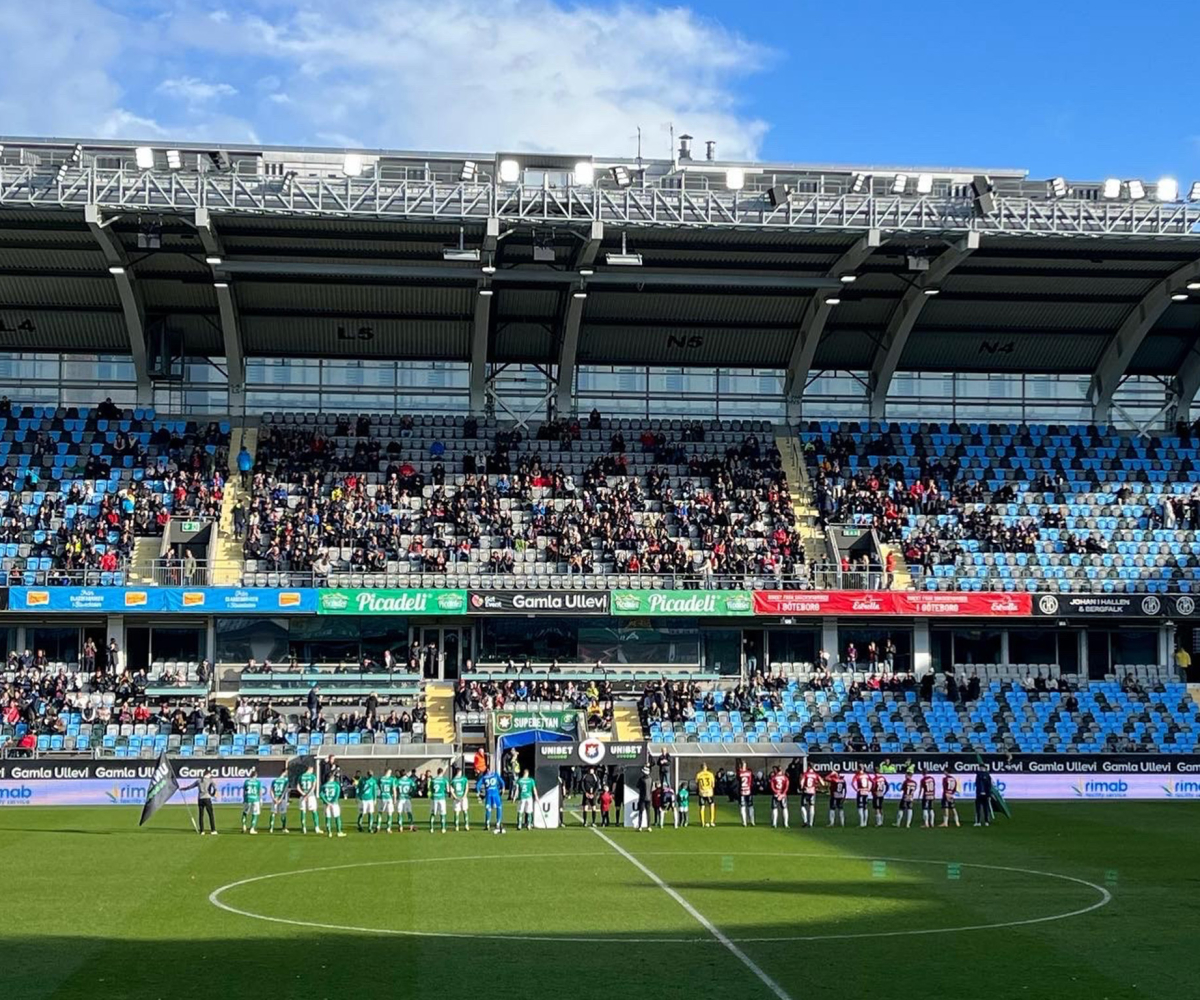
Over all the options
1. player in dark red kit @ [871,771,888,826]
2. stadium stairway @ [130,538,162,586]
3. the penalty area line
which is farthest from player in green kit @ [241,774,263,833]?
stadium stairway @ [130,538,162,586]

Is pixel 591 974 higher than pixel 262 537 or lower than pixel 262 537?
lower

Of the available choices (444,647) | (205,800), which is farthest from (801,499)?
(205,800)

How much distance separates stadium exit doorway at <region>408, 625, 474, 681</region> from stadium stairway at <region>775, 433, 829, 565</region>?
1307cm

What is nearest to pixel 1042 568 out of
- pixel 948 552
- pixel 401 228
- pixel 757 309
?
pixel 948 552

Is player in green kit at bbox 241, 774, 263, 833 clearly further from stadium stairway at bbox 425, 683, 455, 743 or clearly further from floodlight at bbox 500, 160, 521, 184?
floodlight at bbox 500, 160, 521, 184

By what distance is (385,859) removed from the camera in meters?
32.3

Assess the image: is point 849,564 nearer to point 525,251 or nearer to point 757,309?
point 757,309

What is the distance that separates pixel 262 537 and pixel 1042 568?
94.2 ft

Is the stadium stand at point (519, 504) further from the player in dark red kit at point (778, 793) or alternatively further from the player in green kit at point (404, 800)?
the player in dark red kit at point (778, 793)

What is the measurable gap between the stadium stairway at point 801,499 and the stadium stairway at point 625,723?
904 cm

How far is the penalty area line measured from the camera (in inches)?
707

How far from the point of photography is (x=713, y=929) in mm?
22141

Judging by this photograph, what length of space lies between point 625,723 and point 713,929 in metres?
33.8

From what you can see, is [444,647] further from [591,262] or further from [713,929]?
[713,929]
